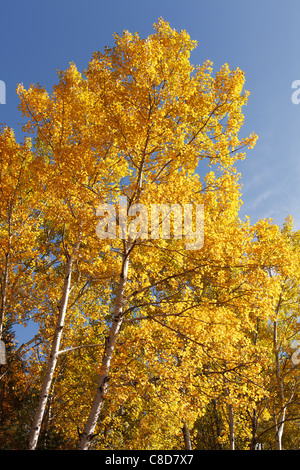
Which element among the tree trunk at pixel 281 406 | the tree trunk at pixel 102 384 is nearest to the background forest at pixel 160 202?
the tree trunk at pixel 102 384

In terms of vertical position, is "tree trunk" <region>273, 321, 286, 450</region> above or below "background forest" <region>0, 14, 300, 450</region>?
below

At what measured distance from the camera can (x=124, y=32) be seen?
5457 mm

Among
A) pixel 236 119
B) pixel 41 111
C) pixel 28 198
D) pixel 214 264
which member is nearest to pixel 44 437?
pixel 28 198

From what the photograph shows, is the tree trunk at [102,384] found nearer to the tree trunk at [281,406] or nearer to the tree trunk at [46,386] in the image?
the tree trunk at [46,386]

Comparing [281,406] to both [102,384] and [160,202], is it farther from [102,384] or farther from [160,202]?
[160,202]

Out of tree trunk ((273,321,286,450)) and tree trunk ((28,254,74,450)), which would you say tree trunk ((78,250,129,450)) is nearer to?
tree trunk ((28,254,74,450))

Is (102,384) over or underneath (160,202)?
underneath

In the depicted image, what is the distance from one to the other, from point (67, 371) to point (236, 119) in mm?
9877

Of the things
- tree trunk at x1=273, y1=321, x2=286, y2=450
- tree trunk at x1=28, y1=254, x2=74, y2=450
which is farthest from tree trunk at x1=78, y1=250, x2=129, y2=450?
tree trunk at x1=273, y1=321, x2=286, y2=450


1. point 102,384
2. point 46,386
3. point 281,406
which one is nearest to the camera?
A: point 102,384

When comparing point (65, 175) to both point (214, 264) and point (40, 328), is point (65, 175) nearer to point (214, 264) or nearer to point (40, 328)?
point (214, 264)

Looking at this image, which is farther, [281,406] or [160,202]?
[281,406]

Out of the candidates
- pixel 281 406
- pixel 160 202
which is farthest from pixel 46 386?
pixel 281 406

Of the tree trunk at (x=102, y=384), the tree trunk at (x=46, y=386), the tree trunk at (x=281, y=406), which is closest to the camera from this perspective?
the tree trunk at (x=102, y=384)
